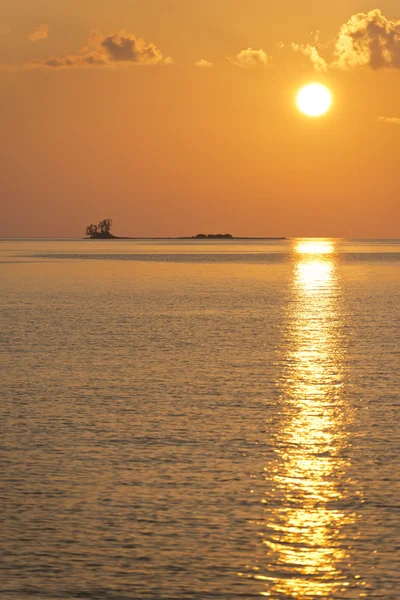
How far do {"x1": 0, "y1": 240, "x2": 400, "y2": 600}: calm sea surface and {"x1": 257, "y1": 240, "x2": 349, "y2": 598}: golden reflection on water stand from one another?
0.03 metres

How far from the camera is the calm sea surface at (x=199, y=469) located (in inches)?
392

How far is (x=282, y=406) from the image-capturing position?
1980 cm

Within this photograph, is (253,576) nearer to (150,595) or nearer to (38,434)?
(150,595)

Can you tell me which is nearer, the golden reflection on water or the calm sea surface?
the golden reflection on water

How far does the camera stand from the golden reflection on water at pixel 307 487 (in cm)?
985

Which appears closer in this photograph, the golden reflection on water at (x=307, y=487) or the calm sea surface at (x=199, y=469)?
the golden reflection on water at (x=307, y=487)

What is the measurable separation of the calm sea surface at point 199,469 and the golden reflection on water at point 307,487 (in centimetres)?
3

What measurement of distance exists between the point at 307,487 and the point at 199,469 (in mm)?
1675

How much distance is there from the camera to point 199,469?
1420 cm

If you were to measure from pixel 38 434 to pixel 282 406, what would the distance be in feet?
17.1

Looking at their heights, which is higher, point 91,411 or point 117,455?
point 91,411

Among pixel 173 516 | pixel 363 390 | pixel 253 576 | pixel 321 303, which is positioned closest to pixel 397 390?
pixel 363 390

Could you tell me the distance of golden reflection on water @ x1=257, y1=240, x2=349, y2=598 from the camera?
9.85 m

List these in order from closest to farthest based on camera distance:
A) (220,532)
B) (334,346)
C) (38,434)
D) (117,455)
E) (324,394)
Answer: (220,532), (117,455), (38,434), (324,394), (334,346)
